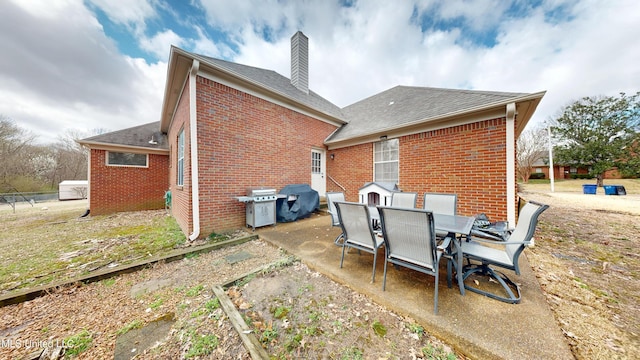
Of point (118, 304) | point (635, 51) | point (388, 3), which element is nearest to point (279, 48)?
point (388, 3)

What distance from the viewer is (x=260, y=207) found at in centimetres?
511

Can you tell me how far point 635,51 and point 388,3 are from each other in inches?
612

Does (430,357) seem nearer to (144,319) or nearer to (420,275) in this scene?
(420,275)

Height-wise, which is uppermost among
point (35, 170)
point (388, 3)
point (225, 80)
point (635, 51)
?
point (635, 51)

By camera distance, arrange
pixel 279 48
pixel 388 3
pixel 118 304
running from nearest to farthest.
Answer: pixel 118 304, pixel 388 3, pixel 279 48

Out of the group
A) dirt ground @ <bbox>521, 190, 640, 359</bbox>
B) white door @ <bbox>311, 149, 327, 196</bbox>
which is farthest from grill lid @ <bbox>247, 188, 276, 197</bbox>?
dirt ground @ <bbox>521, 190, 640, 359</bbox>

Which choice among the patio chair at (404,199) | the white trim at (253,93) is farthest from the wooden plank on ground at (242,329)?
the white trim at (253,93)

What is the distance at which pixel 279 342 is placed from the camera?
1.81 metres

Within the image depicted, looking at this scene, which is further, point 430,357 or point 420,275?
point 420,275

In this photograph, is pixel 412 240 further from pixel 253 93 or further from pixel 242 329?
pixel 253 93

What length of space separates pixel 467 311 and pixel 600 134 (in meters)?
29.3

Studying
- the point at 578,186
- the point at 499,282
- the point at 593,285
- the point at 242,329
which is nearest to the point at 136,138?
the point at 242,329

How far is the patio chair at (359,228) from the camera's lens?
2.61 meters

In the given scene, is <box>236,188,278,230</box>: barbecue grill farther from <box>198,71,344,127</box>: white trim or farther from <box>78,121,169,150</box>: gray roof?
<box>78,121,169,150</box>: gray roof
